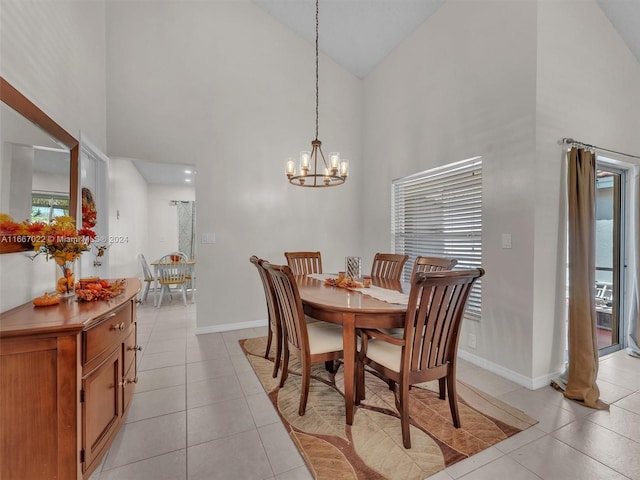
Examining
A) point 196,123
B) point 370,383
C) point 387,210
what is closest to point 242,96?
point 196,123

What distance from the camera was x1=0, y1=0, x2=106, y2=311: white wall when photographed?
149 centimetres

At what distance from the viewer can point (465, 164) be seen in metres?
3.00

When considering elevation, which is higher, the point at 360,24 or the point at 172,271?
the point at 360,24

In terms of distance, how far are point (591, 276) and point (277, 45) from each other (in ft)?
14.4

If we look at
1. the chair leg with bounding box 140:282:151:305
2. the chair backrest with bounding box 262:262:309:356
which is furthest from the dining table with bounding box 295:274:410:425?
the chair leg with bounding box 140:282:151:305

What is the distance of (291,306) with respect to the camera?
198 cm

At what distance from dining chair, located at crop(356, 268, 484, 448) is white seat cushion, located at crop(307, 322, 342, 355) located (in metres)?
0.29

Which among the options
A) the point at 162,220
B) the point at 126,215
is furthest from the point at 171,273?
the point at 162,220

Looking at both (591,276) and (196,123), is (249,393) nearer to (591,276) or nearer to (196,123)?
(591,276)

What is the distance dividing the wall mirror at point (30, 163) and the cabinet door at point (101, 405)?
0.74m

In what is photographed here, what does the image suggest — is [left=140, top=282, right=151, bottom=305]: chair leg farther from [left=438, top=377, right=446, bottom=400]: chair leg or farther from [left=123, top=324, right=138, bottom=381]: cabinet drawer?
[left=438, top=377, right=446, bottom=400]: chair leg

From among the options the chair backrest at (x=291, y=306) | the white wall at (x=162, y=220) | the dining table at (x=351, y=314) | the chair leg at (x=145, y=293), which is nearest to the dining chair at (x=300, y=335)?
the chair backrest at (x=291, y=306)

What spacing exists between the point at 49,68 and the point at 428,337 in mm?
2880

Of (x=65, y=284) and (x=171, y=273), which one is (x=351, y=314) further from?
(x=171, y=273)
